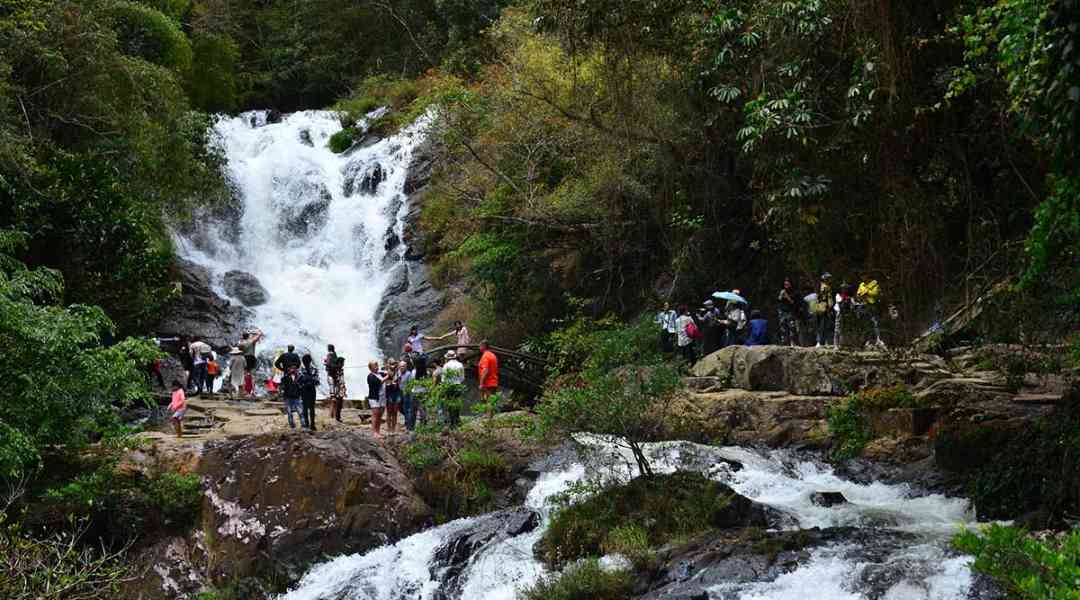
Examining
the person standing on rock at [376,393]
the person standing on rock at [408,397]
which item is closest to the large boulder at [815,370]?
the person standing on rock at [408,397]

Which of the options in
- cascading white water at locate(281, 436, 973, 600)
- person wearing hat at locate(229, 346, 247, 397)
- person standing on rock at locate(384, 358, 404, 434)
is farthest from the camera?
person wearing hat at locate(229, 346, 247, 397)

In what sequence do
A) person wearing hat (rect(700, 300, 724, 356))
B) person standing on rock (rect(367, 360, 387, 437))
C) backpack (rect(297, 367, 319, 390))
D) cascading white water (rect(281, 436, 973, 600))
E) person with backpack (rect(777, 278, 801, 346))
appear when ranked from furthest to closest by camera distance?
person wearing hat (rect(700, 300, 724, 356)), person with backpack (rect(777, 278, 801, 346)), person standing on rock (rect(367, 360, 387, 437)), backpack (rect(297, 367, 319, 390)), cascading white water (rect(281, 436, 973, 600))

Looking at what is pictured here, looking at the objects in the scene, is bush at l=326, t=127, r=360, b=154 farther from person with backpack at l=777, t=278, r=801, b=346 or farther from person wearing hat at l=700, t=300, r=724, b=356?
person with backpack at l=777, t=278, r=801, b=346

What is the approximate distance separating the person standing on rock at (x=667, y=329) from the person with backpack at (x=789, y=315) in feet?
6.67

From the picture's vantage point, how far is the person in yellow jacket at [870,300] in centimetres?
Answer: 1389

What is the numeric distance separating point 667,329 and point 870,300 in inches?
290

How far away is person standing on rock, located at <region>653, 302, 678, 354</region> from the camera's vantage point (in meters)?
21.2

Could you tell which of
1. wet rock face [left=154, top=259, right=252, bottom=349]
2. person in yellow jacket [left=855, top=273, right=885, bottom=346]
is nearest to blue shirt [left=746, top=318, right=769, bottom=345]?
person in yellow jacket [left=855, top=273, right=885, bottom=346]

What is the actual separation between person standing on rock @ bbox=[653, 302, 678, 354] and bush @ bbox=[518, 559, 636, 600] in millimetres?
9654

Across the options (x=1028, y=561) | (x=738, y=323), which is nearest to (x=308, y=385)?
(x=738, y=323)

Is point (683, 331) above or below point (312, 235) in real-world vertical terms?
below

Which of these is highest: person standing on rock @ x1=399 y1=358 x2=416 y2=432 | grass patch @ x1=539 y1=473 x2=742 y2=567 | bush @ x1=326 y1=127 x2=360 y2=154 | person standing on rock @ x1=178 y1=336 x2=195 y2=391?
bush @ x1=326 y1=127 x2=360 y2=154

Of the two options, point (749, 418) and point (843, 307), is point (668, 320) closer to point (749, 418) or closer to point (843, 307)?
point (749, 418)

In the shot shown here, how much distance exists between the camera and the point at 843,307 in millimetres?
17297
